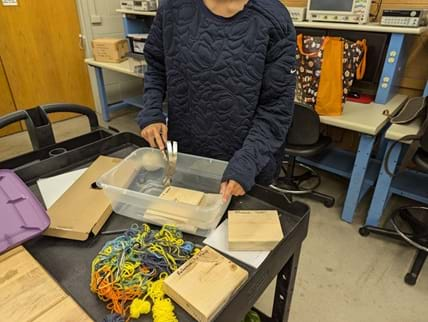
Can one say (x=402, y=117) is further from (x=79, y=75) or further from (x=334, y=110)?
(x=79, y=75)

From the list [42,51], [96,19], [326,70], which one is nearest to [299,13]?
[326,70]

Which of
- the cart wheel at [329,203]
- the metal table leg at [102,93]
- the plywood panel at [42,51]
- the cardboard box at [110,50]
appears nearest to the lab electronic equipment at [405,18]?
the cart wheel at [329,203]

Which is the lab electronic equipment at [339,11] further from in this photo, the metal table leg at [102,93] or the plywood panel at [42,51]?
the plywood panel at [42,51]

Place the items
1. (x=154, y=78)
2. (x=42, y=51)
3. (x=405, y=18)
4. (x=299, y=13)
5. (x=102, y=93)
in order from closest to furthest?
(x=154, y=78) → (x=405, y=18) → (x=299, y=13) → (x=42, y=51) → (x=102, y=93)

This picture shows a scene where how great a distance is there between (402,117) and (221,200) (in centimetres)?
142

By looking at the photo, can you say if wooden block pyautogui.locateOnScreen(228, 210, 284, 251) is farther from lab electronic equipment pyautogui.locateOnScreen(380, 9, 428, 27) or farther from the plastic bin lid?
lab electronic equipment pyautogui.locateOnScreen(380, 9, 428, 27)

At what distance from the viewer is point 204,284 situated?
0.59 meters

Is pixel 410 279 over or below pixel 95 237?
below

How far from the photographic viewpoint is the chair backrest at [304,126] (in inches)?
69.1

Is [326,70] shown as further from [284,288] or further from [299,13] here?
[284,288]

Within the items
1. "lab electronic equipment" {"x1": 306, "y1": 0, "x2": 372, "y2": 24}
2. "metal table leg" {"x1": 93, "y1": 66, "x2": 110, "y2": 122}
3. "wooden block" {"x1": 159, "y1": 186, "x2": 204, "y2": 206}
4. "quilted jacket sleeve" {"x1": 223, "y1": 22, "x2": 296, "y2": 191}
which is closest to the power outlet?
"metal table leg" {"x1": 93, "y1": 66, "x2": 110, "y2": 122}

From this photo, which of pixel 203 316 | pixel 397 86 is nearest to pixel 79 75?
pixel 397 86

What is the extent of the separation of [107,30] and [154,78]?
10.3ft

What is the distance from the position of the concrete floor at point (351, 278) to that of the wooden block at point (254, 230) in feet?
2.99
